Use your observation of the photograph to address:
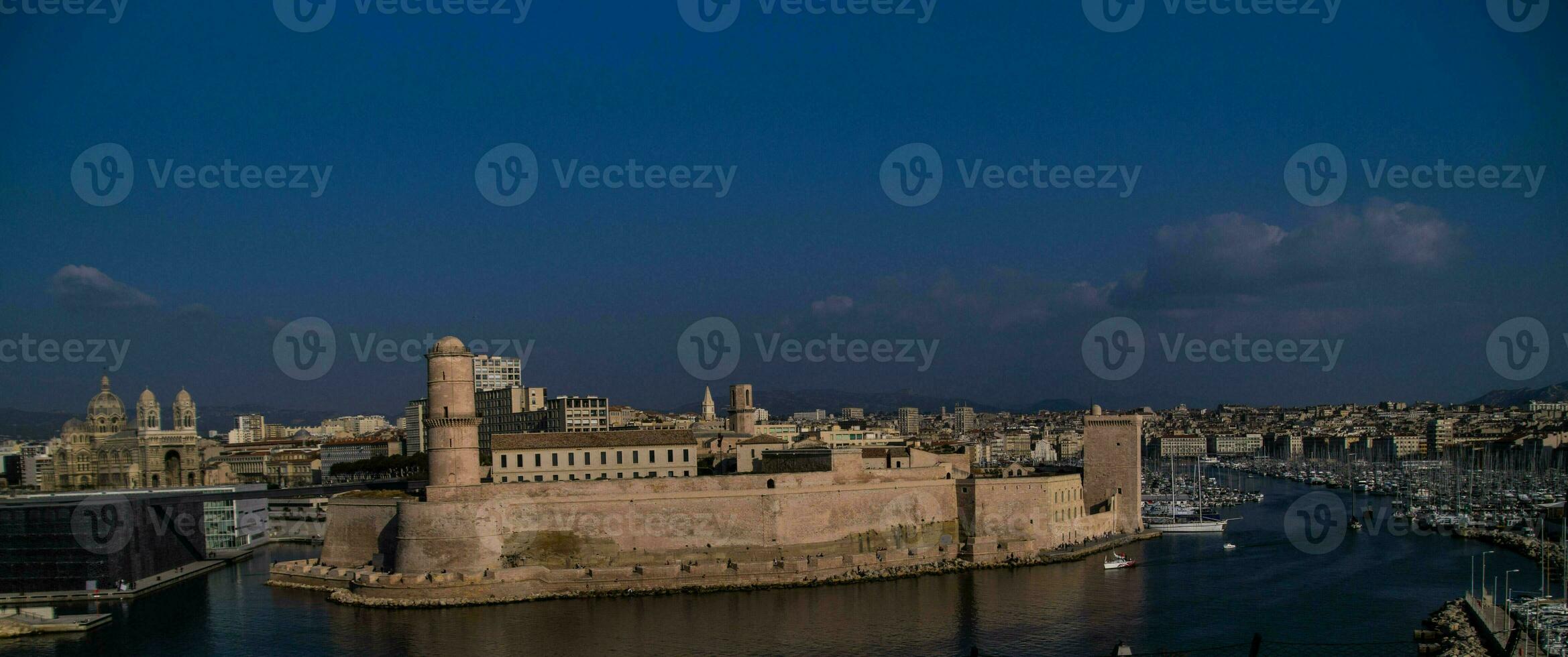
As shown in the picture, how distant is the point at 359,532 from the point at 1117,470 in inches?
956

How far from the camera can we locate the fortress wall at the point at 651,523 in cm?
2942

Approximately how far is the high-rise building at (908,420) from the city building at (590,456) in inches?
3943

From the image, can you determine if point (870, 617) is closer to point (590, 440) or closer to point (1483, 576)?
point (590, 440)

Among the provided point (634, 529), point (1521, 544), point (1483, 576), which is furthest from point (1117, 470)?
point (634, 529)

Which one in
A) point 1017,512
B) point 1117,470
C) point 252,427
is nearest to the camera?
point 1017,512

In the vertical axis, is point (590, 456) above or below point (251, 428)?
above

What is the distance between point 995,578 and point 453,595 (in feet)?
45.0

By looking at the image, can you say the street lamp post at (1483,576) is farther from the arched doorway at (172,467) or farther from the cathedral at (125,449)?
the arched doorway at (172,467)

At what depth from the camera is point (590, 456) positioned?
3428 centimetres

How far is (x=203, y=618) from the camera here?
1091 inches

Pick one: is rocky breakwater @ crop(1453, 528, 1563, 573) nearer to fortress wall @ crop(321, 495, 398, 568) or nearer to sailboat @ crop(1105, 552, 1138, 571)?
sailboat @ crop(1105, 552, 1138, 571)

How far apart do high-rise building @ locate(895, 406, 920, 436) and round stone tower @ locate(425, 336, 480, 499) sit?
106 m

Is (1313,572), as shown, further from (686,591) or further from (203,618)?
(203,618)

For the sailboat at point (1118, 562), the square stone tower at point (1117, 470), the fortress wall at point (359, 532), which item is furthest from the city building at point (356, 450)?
the sailboat at point (1118, 562)
